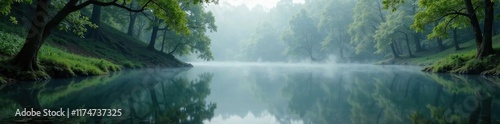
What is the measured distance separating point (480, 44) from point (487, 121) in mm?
18298

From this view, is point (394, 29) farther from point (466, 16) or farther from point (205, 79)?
point (205, 79)

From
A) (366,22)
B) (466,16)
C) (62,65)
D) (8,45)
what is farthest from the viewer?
(366,22)

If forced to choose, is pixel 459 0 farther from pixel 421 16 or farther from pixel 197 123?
pixel 197 123

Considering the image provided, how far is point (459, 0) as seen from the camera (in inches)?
867

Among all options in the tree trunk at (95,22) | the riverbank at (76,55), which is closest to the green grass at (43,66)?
the riverbank at (76,55)

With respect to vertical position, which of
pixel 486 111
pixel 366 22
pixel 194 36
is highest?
pixel 366 22

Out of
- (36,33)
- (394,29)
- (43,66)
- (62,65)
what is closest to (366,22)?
(394,29)

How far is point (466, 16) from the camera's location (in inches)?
882

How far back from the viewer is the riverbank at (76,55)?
14.7 m

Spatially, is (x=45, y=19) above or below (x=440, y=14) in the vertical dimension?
below

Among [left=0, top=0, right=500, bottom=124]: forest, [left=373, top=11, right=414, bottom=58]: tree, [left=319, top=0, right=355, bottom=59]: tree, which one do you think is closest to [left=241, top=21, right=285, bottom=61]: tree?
[left=319, top=0, right=355, bottom=59]: tree

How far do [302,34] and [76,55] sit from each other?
242 feet

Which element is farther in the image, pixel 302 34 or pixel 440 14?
pixel 302 34

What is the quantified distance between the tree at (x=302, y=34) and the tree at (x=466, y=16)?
6774cm
